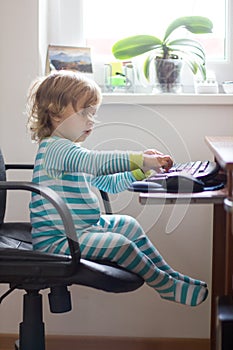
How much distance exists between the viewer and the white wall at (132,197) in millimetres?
2223

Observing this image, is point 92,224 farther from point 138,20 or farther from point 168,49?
point 138,20

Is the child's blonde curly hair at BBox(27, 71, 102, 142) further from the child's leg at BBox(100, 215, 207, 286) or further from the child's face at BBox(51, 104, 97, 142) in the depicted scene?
the child's leg at BBox(100, 215, 207, 286)

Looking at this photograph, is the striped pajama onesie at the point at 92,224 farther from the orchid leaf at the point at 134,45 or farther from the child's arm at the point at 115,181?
the orchid leaf at the point at 134,45

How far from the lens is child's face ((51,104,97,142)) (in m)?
1.82

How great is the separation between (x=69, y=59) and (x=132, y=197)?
1.72ft

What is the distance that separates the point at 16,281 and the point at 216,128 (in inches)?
38.7

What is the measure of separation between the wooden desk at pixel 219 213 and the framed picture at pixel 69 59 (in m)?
0.58

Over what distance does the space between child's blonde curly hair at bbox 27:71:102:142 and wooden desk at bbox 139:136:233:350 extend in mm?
358

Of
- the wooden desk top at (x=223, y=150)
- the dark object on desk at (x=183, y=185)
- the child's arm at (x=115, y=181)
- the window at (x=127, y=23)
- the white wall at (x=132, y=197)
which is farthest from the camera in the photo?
the window at (x=127, y=23)

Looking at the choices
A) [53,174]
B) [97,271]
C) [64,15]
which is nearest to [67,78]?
[53,174]

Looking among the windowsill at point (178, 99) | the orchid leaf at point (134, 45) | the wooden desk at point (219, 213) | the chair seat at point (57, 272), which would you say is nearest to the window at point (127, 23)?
the orchid leaf at point (134, 45)

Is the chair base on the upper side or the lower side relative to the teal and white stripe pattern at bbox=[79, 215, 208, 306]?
lower

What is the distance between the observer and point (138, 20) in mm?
2510

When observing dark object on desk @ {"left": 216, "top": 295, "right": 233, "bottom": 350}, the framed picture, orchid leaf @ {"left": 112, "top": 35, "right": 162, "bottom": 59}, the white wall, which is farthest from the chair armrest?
orchid leaf @ {"left": 112, "top": 35, "right": 162, "bottom": 59}
